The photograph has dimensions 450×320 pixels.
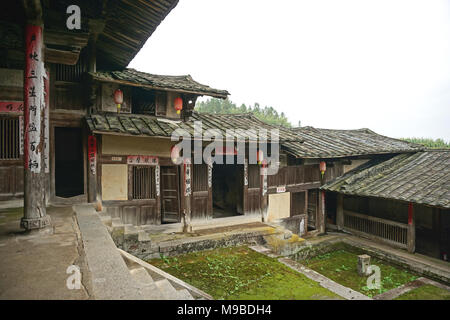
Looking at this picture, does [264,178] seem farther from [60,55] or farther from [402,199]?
[60,55]

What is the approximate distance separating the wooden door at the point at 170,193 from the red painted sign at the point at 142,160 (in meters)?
0.54

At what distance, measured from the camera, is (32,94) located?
15.5ft

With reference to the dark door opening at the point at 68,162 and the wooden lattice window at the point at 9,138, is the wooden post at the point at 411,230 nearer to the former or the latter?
the dark door opening at the point at 68,162

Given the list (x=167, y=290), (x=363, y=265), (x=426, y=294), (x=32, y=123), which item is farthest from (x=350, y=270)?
(x=32, y=123)

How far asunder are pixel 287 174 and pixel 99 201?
7797mm

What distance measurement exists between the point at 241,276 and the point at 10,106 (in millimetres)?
7787

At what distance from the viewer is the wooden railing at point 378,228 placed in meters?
10.9

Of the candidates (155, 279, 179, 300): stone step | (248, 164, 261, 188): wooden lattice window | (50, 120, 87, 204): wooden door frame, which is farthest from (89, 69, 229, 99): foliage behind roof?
(155, 279, 179, 300): stone step

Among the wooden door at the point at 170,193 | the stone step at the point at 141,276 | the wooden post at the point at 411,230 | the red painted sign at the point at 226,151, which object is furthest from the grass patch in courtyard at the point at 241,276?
the wooden post at the point at 411,230

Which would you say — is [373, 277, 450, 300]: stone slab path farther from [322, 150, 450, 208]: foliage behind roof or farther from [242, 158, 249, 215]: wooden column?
[242, 158, 249, 215]: wooden column

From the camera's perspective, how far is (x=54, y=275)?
3328 mm

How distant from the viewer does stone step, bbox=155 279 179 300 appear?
12.4 feet

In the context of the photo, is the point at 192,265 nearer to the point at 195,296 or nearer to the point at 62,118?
the point at 195,296
